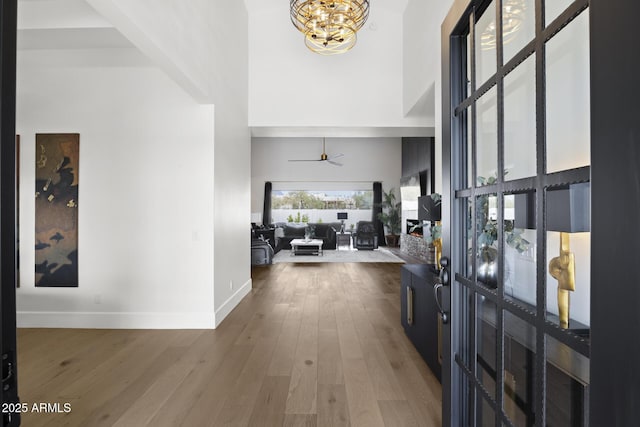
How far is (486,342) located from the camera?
4.04 ft

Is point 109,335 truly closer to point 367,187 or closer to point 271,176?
point 271,176

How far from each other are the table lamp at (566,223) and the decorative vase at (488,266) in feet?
0.98

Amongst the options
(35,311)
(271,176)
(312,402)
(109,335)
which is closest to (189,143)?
(109,335)

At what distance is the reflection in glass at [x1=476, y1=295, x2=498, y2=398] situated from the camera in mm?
1163

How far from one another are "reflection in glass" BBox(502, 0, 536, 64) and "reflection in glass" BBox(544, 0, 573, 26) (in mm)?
56

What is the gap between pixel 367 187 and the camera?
12.5m

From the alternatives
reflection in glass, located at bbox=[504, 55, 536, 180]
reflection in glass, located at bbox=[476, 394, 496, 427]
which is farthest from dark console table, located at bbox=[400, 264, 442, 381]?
reflection in glass, located at bbox=[504, 55, 536, 180]

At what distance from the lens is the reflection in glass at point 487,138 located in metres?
1.18

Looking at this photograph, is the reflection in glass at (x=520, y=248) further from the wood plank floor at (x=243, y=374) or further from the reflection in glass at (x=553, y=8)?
the wood plank floor at (x=243, y=374)

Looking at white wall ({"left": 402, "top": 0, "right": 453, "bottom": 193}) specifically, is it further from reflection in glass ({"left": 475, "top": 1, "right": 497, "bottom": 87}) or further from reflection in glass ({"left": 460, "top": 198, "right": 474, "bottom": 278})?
reflection in glass ({"left": 460, "top": 198, "right": 474, "bottom": 278})

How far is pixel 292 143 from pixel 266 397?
35.4ft

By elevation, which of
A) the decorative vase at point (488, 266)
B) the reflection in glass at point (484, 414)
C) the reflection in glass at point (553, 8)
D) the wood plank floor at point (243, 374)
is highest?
the reflection in glass at point (553, 8)

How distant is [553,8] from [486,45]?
1.32 feet

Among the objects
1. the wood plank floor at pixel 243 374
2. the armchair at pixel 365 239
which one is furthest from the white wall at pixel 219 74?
the armchair at pixel 365 239
